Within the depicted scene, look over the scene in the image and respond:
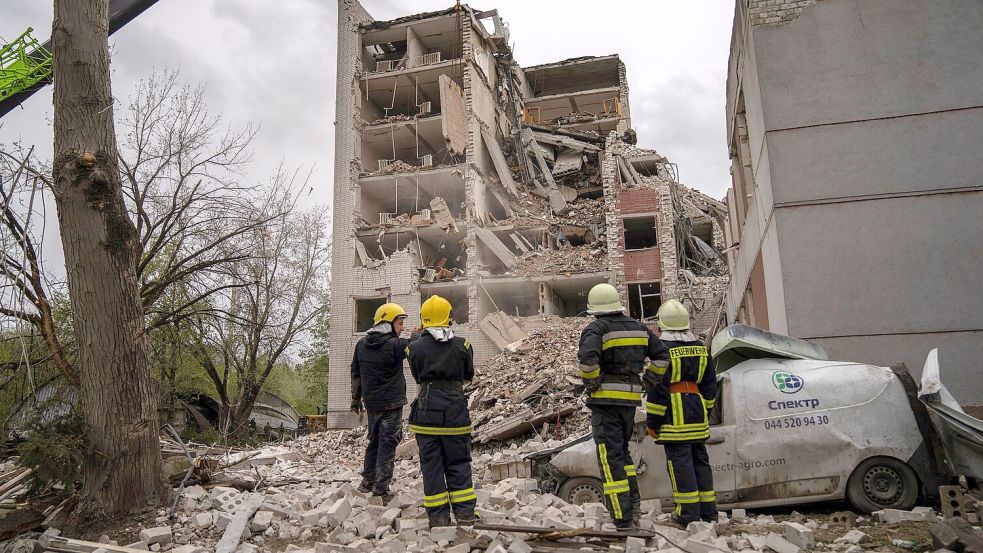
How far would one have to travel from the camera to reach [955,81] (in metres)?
7.66

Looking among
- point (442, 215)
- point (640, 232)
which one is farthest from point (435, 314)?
point (640, 232)

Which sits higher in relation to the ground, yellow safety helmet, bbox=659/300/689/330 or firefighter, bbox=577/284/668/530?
yellow safety helmet, bbox=659/300/689/330

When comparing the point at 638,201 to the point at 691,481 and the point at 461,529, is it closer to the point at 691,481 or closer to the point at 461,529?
the point at 691,481

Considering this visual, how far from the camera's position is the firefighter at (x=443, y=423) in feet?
16.2

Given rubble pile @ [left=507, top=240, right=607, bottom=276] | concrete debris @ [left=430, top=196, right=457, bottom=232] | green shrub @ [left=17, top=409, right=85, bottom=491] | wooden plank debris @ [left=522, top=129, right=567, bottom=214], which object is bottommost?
green shrub @ [left=17, top=409, right=85, bottom=491]

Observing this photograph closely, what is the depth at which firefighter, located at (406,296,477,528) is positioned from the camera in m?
4.93

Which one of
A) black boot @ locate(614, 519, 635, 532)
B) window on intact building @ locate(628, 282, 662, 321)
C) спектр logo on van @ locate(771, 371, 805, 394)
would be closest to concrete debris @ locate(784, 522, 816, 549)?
black boot @ locate(614, 519, 635, 532)

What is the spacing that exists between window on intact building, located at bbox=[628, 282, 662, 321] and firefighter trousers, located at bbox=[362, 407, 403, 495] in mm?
18112

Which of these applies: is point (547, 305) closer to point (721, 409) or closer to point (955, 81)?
point (955, 81)

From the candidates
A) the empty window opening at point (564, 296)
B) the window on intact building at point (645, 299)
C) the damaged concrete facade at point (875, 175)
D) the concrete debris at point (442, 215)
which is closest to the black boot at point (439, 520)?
the damaged concrete facade at point (875, 175)

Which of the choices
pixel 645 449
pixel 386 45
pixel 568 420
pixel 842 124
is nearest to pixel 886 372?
pixel 645 449

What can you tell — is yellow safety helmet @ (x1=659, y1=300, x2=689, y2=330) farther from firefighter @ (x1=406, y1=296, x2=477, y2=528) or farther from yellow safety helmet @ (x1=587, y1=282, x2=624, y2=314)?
firefighter @ (x1=406, y1=296, x2=477, y2=528)

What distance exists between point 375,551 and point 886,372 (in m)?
Answer: 4.22

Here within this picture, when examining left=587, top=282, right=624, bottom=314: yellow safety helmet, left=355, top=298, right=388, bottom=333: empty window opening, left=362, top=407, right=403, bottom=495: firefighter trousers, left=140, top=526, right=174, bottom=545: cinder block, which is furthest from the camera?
left=355, top=298, right=388, bottom=333: empty window opening
